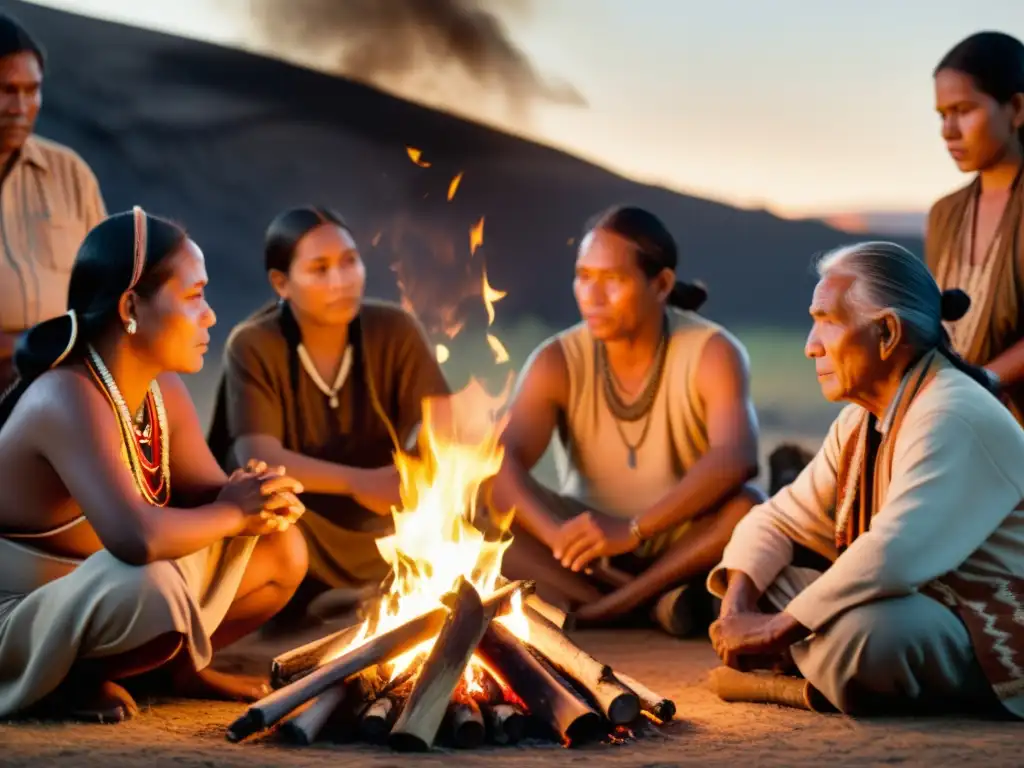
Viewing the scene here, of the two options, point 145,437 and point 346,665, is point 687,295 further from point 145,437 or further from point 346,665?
point 346,665

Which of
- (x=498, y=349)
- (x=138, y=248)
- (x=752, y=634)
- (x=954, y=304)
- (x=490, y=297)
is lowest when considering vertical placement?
(x=752, y=634)

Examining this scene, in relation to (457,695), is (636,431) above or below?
above

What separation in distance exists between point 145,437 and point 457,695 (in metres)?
1.24

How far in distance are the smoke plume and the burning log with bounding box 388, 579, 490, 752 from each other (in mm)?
6222

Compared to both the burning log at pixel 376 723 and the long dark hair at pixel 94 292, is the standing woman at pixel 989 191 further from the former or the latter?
the long dark hair at pixel 94 292

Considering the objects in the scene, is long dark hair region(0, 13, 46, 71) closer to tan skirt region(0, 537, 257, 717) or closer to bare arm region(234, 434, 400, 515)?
bare arm region(234, 434, 400, 515)

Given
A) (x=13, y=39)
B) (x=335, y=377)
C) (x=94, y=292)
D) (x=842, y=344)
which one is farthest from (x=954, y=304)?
(x=13, y=39)

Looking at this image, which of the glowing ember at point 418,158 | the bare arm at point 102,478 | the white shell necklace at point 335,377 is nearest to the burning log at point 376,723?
the bare arm at point 102,478

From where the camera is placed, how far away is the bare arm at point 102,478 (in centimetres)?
386

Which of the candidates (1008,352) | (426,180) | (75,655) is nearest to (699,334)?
(1008,352)

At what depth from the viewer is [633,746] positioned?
3.67m

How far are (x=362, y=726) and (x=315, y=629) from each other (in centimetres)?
215

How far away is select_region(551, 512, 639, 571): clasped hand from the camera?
5.57 m

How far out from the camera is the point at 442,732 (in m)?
3.72
